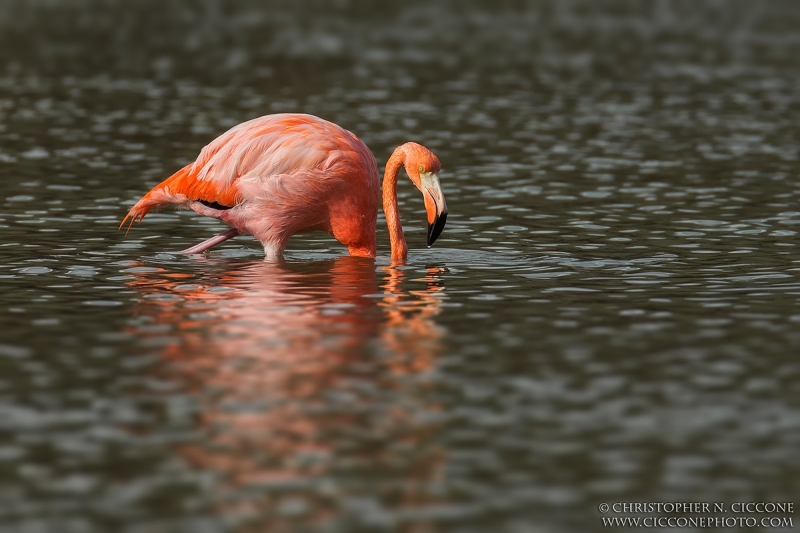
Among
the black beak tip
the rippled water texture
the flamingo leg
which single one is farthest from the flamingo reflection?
the flamingo leg

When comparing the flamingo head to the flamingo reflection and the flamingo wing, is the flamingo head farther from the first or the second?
the flamingo wing

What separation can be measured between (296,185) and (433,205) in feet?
3.99

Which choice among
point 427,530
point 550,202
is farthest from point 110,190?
point 427,530

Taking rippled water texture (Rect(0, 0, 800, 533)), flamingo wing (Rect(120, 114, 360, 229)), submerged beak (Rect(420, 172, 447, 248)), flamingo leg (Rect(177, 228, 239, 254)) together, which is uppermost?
flamingo wing (Rect(120, 114, 360, 229))

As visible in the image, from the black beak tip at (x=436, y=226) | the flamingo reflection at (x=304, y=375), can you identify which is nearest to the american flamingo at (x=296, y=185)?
the black beak tip at (x=436, y=226)

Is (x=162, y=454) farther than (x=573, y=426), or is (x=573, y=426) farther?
(x=573, y=426)

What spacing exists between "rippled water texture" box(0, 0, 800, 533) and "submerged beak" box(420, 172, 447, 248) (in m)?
0.48

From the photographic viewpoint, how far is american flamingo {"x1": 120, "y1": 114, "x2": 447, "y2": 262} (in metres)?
13.0

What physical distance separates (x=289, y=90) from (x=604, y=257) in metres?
15.3

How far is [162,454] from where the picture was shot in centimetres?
734

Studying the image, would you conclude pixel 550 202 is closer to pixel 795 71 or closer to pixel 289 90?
pixel 289 90

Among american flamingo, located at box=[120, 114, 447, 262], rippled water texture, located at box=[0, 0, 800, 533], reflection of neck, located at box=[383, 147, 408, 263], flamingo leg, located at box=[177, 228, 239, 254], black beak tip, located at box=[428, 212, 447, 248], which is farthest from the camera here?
flamingo leg, located at box=[177, 228, 239, 254]

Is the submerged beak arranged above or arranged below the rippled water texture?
above

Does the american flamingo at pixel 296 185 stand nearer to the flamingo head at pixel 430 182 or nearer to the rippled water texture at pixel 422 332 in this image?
the flamingo head at pixel 430 182
